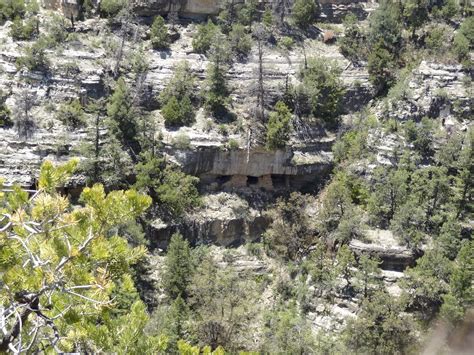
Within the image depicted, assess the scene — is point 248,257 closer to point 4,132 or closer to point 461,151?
point 461,151

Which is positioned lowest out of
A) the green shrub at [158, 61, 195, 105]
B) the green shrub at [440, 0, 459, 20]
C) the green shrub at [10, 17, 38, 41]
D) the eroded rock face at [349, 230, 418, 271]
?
the eroded rock face at [349, 230, 418, 271]

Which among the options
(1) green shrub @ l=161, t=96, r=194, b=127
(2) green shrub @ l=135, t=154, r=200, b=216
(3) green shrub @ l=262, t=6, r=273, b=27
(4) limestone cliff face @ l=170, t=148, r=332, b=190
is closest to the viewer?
(2) green shrub @ l=135, t=154, r=200, b=216

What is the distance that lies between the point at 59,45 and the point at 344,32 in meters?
18.3

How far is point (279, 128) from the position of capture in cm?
3262

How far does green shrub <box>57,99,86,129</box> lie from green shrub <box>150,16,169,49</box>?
7.73 meters

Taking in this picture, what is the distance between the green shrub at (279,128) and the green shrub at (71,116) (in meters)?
10.1

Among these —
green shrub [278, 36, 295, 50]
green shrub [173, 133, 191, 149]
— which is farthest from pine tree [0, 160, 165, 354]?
green shrub [278, 36, 295, 50]

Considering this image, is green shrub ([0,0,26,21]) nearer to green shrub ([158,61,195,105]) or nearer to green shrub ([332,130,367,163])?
green shrub ([158,61,195,105])

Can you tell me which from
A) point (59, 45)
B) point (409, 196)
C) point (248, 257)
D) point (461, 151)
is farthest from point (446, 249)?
point (59, 45)

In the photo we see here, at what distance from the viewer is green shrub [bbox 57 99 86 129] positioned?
104ft

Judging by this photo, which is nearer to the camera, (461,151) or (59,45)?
(461,151)

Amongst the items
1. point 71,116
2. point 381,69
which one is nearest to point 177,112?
point 71,116

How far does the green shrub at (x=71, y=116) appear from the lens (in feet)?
104

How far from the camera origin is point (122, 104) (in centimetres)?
3166
